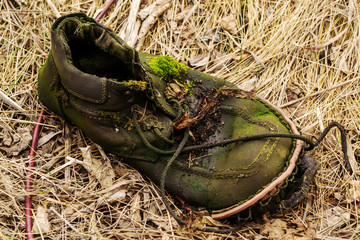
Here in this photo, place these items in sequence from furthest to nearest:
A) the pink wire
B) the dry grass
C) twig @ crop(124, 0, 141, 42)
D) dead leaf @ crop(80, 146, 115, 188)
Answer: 1. twig @ crop(124, 0, 141, 42)
2. dead leaf @ crop(80, 146, 115, 188)
3. the dry grass
4. the pink wire

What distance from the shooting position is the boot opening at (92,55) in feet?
5.55

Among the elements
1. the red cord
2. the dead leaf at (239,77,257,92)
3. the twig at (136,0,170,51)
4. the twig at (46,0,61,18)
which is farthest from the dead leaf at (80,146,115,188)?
the twig at (46,0,61,18)

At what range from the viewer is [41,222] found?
5.25 feet

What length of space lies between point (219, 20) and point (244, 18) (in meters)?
0.19

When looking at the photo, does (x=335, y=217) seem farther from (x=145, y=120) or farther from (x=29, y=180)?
(x=29, y=180)

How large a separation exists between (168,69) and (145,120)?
381 millimetres

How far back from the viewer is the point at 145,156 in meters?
1.79

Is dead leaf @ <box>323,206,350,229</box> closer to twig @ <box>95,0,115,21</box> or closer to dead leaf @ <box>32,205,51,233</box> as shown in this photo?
dead leaf @ <box>32,205,51,233</box>

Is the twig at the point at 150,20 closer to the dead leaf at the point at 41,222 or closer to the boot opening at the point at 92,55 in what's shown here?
the boot opening at the point at 92,55

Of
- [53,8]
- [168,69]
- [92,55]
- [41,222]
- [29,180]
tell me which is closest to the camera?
[41,222]

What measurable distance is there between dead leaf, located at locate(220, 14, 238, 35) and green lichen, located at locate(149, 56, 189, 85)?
0.70 metres

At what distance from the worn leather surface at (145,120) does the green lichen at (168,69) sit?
0.07 m

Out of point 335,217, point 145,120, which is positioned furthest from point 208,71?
point 335,217

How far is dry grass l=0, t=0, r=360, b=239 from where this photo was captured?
1.67m
